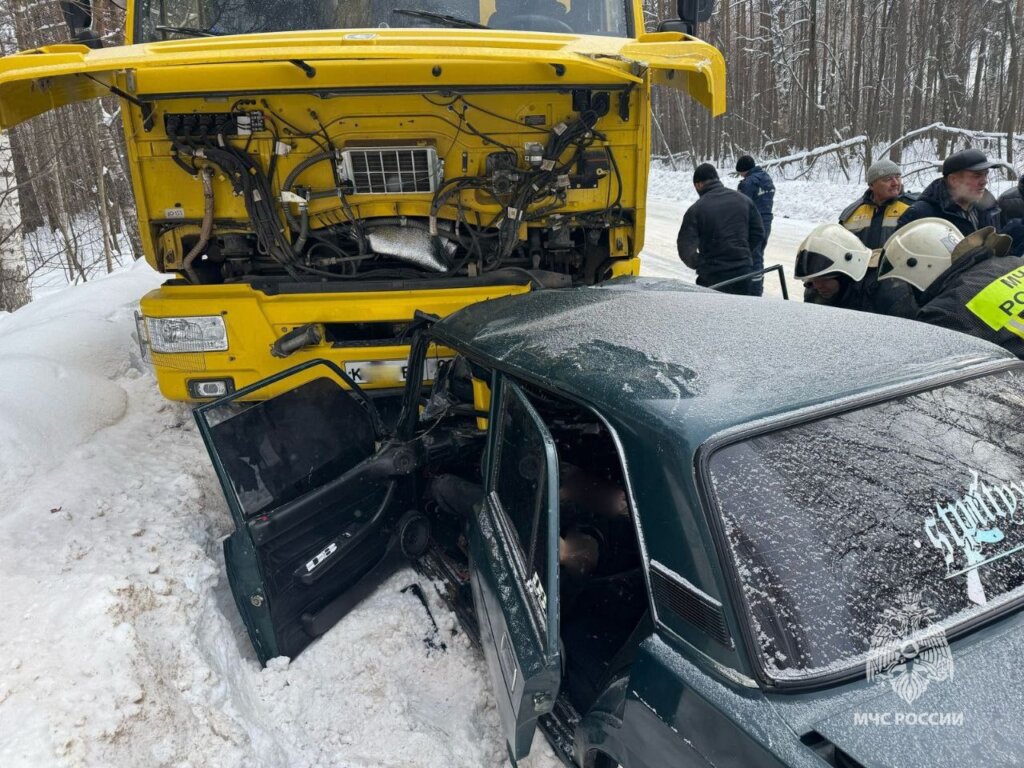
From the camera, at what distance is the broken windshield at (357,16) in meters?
3.73

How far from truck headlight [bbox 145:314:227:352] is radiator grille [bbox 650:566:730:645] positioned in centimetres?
289

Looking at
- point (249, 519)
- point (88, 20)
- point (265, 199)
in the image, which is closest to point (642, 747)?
point (249, 519)

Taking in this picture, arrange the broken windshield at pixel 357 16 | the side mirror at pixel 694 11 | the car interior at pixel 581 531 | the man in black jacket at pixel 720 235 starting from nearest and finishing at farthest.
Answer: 1. the car interior at pixel 581 531
2. the broken windshield at pixel 357 16
3. the side mirror at pixel 694 11
4. the man in black jacket at pixel 720 235

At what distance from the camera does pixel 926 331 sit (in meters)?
2.19

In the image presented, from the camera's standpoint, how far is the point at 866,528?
1.54 m

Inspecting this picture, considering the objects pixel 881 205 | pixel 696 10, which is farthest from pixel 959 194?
pixel 696 10

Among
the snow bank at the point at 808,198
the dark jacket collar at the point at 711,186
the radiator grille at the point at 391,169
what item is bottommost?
the snow bank at the point at 808,198

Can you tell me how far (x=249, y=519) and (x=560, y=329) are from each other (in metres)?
1.48

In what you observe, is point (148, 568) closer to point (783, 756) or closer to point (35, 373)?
point (35, 373)

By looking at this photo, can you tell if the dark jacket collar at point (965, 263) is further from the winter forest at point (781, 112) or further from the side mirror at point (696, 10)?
the winter forest at point (781, 112)

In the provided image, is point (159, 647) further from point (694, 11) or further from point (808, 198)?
point (808, 198)

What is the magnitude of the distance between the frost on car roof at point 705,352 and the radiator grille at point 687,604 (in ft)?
1.05

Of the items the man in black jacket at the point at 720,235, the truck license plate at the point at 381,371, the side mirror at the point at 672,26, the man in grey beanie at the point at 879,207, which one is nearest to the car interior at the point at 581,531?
the truck license plate at the point at 381,371

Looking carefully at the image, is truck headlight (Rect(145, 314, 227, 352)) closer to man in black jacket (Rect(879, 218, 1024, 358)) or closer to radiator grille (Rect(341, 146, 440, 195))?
radiator grille (Rect(341, 146, 440, 195))
